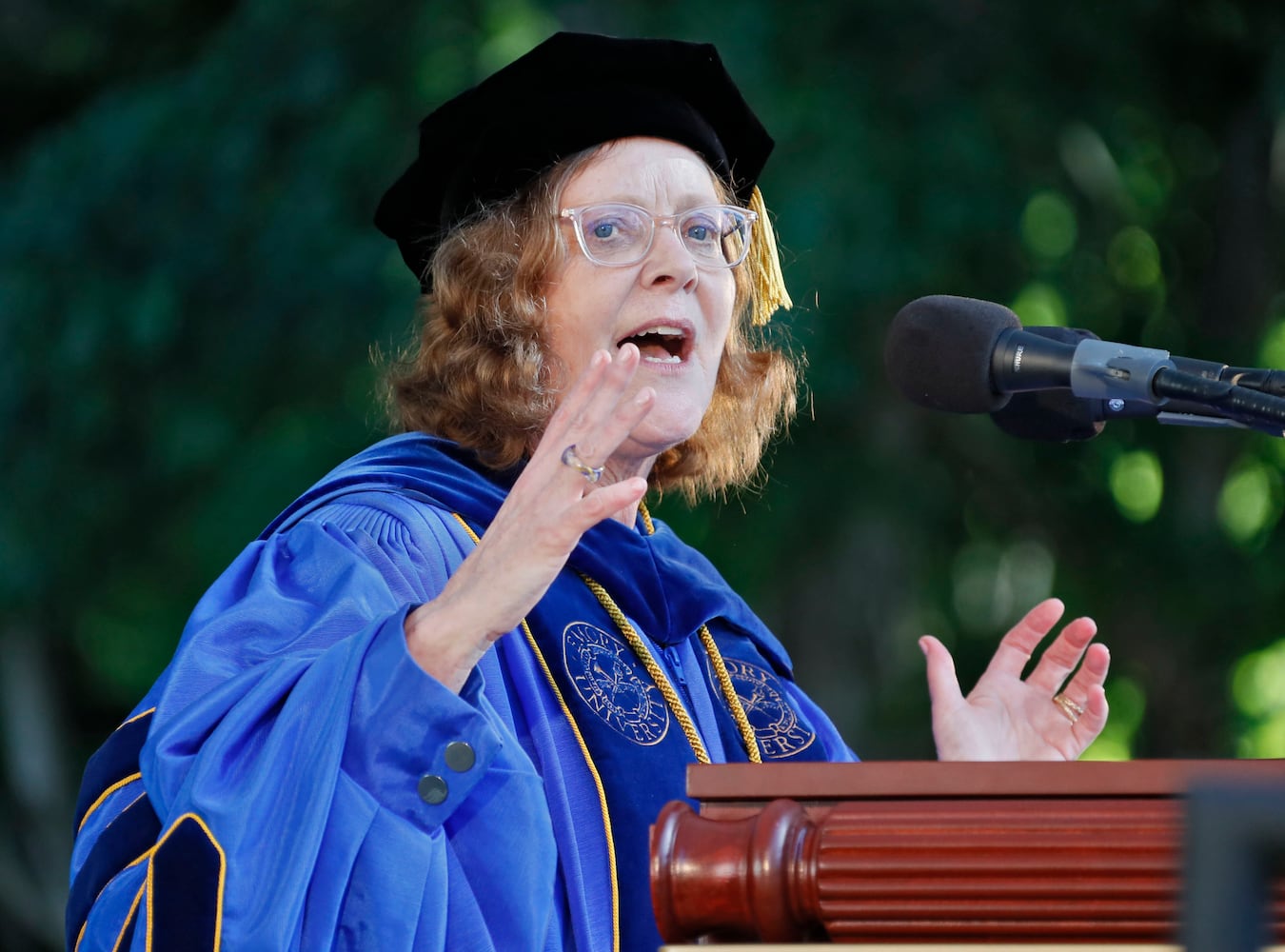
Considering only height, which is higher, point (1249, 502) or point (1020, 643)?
point (1249, 502)

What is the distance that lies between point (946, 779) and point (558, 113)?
5.59 ft

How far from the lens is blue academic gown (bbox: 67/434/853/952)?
1.98 meters

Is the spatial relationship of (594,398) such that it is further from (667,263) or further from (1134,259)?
(1134,259)

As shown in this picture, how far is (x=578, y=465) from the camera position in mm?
1913

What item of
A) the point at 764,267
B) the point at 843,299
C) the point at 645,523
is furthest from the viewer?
the point at 843,299

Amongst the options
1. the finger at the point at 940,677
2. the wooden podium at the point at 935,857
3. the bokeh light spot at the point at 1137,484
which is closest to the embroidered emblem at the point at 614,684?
the finger at the point at 940,677

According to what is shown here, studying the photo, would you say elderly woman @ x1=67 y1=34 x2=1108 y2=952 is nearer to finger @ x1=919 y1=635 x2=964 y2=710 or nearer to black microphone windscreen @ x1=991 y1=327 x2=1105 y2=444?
finger @ x1=919 y1=635 x2=964 y2=710

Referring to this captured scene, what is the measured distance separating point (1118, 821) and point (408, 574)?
4.23 feet

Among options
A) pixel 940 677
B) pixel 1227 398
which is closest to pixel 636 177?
pixel 940 677

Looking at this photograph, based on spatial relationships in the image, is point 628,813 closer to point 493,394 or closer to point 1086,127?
point 493,394

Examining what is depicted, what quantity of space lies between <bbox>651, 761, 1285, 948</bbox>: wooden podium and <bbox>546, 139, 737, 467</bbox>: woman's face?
1.33 metres

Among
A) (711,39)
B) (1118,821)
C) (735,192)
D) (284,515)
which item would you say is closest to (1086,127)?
(711,39)

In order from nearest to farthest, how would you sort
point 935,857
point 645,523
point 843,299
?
point 935,857 → point 645,523 → point 843,299

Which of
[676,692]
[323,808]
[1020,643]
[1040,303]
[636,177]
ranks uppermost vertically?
[1040,303]
